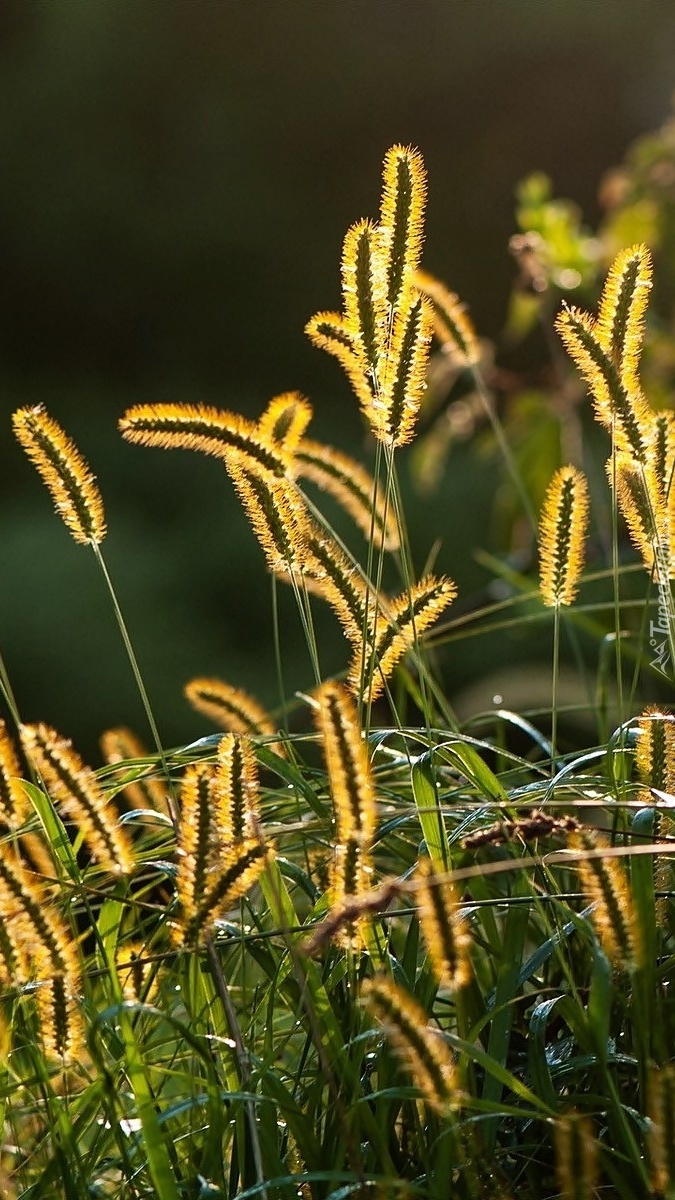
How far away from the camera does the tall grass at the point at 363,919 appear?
79cm

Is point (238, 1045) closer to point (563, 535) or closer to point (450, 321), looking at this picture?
point (563, 535)

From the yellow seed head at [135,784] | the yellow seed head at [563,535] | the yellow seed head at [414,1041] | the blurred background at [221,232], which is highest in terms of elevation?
the blurred background at [221,232]

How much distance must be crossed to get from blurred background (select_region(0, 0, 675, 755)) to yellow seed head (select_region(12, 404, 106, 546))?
14.3 ft

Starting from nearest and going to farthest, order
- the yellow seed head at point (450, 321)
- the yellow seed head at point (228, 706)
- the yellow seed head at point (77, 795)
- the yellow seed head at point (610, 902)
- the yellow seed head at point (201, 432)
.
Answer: the yellow seed head at point (610, 902), the yellow seed head at point (77, 795), the yellow seed head at point (201, 432), the yellow seed head at point (228, 706), the yellow seed head at point (450, 321)

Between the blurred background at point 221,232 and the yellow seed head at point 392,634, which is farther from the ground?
the blurred background at point 221,232

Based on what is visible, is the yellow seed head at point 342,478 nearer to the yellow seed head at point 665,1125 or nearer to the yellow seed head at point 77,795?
the yellow seed head at point 77,795

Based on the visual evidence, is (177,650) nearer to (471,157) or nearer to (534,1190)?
(471,157)

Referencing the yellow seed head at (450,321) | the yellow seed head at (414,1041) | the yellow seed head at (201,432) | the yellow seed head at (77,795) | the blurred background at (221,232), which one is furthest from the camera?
the blurred background at (221,232)

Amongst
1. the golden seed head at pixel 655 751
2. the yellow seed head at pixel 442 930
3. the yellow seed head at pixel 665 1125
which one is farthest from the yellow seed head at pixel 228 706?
the yellow seed head at pixel 665 1125

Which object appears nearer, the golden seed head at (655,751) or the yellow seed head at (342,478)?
the golden seed head at (655,751)

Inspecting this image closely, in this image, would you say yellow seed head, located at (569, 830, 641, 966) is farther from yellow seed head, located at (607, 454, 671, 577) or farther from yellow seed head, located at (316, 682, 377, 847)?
yellow seed head, located at (607, 454, 671, 577)

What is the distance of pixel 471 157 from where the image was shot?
6719mm

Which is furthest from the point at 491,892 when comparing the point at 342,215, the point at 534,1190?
the point at 342,215

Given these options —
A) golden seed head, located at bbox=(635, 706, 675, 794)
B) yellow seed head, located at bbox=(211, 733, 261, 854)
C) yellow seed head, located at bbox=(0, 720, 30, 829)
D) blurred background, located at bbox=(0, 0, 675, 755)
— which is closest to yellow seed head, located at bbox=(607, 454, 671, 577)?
golden seed head, located at bbox=(635, 706, 675, 794)
